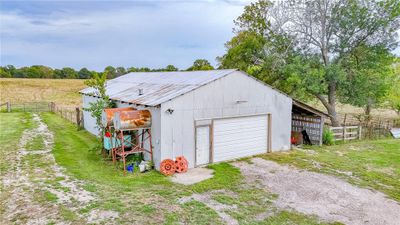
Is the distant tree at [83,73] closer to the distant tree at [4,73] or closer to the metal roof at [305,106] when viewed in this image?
the distant tree at [4,73]

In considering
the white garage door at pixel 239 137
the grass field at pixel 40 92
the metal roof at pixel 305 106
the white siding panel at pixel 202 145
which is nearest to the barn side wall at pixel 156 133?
the white siding panel at pixel 202 145

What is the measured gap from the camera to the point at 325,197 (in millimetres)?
8234

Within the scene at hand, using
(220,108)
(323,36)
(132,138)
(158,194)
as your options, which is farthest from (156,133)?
(323,36)

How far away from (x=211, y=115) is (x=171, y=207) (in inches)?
190

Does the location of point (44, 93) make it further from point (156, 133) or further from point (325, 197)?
point (325, 197)

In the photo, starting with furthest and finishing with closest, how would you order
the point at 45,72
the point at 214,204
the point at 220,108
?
1. the point at 45,72
2. the point at 220,108
3. the point at 214,204

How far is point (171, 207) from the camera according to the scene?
730 centimetres

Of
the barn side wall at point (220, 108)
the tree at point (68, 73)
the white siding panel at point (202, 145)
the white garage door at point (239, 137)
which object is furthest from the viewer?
the tree at point (68, 73)

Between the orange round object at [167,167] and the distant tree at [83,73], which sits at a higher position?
the distant tree at [83,73]

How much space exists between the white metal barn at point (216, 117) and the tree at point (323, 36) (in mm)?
6174

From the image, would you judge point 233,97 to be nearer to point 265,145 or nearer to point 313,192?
point 265,145

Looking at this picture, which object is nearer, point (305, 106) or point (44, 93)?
point (305, 106)

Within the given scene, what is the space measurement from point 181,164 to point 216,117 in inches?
93.9

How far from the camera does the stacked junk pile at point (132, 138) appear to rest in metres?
10.1
